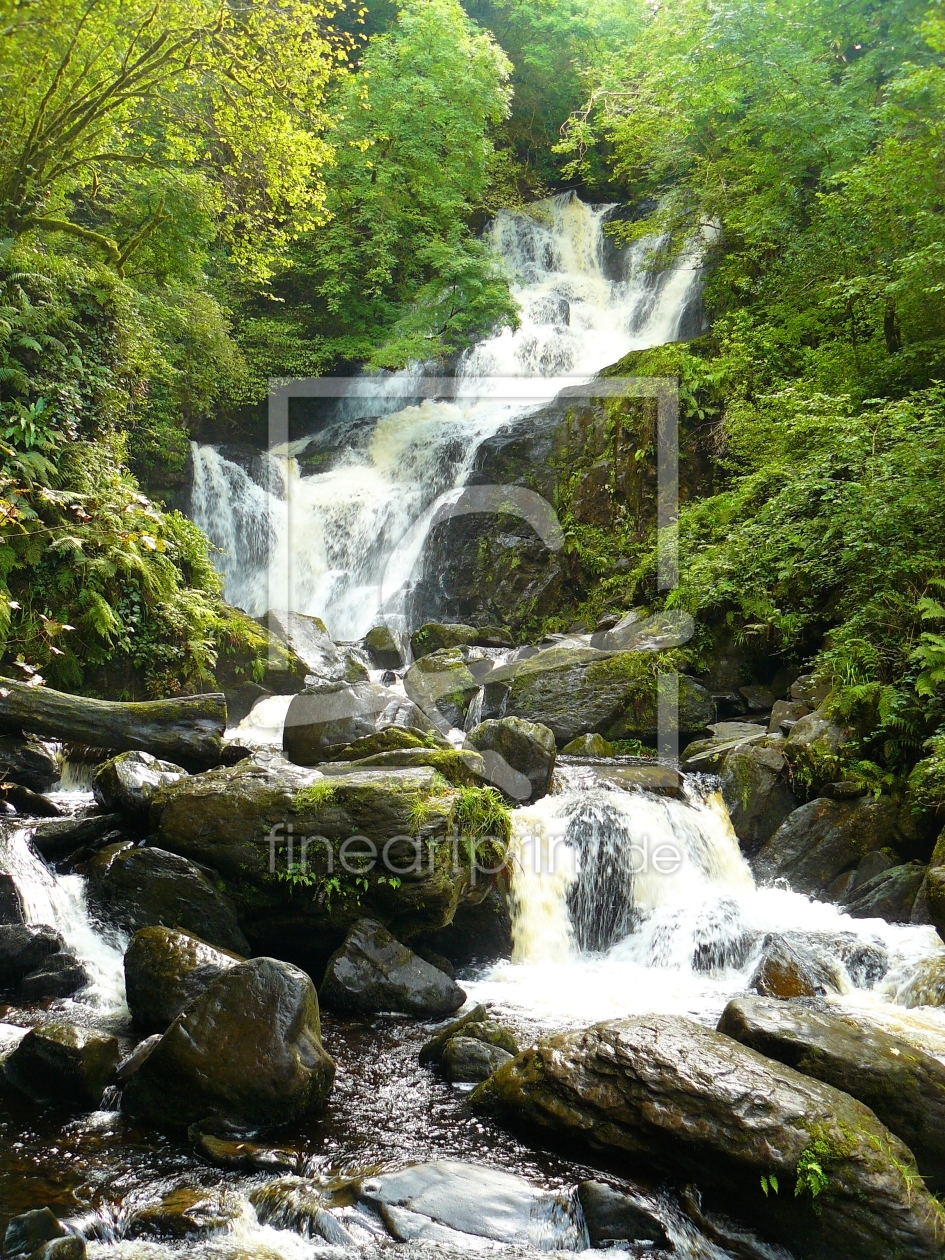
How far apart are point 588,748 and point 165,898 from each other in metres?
5.35

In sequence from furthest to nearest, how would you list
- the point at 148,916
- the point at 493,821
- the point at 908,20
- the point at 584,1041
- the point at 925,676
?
the point at 908,20 → the point at 925,676 → the point at 493,821 → the point at 148,916 → the point at 584,1041

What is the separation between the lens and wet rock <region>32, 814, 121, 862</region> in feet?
21.4

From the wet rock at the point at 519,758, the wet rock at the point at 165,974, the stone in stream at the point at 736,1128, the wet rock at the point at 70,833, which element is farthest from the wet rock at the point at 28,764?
the stone in stream at the point at 736,1128

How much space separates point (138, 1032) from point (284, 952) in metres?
1.32

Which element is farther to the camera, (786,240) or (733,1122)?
(786,240)

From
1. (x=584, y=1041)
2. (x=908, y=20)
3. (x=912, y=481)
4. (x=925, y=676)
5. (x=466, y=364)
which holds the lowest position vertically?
(x=584, y=1041)

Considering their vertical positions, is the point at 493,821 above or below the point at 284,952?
above

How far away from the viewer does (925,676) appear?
25.5 feet

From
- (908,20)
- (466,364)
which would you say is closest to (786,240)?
(908,20)

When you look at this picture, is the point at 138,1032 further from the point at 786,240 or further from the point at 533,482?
the point at 786,240

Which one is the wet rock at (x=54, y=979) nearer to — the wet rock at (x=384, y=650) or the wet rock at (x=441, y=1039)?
the wet rock at (x=441, y=1039)

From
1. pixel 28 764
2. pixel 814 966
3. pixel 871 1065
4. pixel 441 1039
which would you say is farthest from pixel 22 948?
pixel 814 966

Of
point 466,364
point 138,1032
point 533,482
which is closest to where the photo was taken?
point 138,1032

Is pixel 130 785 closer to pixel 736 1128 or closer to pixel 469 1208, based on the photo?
pixel 469 1208
